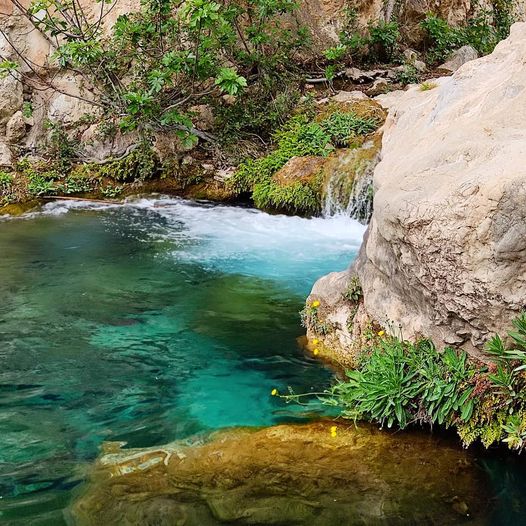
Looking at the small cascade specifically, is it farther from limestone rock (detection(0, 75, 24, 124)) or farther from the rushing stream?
limestone rock (detection(0, 75, 24, 124))

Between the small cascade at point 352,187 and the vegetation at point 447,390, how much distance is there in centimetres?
677

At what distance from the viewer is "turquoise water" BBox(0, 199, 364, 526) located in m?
4.60

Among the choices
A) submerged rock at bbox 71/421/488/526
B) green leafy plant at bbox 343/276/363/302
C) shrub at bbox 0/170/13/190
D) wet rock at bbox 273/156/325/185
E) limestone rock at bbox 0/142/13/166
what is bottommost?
submerged rock at bbox 71/421/488/526

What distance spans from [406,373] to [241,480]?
144cm

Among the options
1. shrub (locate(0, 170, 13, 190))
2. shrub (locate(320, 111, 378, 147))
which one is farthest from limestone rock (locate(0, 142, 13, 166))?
shrub (locate(320, 111, 378, 147))

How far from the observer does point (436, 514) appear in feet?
12.0

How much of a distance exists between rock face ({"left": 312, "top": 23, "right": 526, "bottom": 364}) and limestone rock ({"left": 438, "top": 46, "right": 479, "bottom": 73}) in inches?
457

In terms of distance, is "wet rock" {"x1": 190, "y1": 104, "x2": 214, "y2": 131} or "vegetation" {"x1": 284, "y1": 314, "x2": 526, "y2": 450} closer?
"vegetation" {"x1": 284, "y1": 314, "x2": 526, "y2": 450}

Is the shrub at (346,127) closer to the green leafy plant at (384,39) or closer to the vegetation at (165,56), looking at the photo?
the vegetation at (165,56)

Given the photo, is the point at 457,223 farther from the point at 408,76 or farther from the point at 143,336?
the point at 408,76

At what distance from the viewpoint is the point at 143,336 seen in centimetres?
653

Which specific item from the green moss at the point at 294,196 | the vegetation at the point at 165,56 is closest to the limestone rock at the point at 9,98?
the vegetation at the point at 165,56

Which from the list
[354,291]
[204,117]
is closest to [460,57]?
[204,117]

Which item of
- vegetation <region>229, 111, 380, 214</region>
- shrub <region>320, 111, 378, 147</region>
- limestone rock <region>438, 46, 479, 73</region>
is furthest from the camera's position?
limestone rock <region>438, 46, 479, 73</region>
